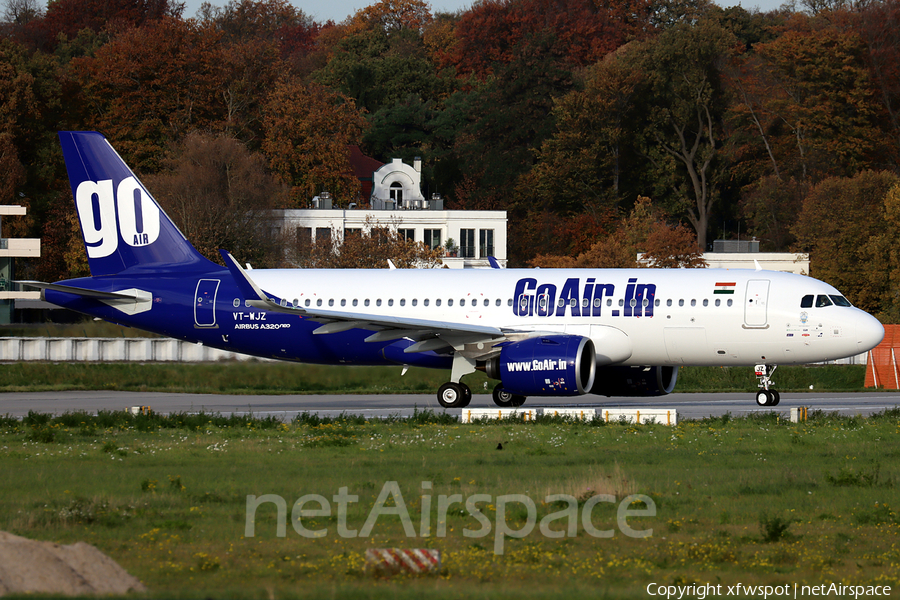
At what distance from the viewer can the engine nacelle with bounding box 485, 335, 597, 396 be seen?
89.2 ft

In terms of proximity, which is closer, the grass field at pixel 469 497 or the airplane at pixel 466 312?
the grass field at pixel 469 497

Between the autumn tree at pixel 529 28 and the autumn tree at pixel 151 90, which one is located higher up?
the autumn tree at pixel 529 28

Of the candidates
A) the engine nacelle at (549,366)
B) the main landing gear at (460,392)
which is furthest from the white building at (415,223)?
the engine nacelle at (549,366)

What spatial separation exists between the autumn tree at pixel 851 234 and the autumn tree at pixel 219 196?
114ft

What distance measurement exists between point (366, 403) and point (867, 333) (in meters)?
13.8

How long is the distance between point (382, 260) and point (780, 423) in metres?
42.7

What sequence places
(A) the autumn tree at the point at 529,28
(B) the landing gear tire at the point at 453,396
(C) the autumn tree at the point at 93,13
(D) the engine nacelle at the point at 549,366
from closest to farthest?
1. (D) the engine nacelle at the point at 549,366
2. (B) the landing gear tire at the point at 453,396
3. (C) the autumn tree at the point at 93,13
4. (A) the autumn tree at the point at 529,28

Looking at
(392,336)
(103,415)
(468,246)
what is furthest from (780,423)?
(468,246)

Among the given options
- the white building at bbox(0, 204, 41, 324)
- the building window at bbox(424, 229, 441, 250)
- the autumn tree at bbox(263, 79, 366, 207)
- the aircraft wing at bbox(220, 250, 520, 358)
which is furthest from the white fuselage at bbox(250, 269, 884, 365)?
the autumn tree at bbox(263, 79, 366, 207)

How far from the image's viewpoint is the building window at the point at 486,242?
86188mm

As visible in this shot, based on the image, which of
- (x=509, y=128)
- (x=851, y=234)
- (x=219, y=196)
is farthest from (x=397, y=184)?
(x=851, y=234)

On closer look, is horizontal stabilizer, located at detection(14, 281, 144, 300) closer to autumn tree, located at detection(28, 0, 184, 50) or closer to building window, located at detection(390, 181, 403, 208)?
building window, located at detection(390, 181, 403, 208)

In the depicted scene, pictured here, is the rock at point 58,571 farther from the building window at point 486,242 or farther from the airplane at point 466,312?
the building window at point 486,242

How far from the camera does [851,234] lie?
7469 cm
